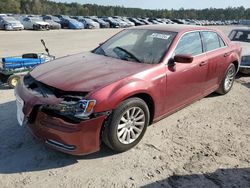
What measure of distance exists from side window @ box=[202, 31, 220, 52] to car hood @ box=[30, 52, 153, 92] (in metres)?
1.77

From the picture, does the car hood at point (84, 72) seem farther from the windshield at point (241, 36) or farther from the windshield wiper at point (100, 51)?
the windshield at point (241, 36)

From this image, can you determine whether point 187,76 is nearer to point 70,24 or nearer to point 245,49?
point 245,49

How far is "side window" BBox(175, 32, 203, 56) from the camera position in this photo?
175 inches

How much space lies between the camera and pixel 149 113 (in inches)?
156

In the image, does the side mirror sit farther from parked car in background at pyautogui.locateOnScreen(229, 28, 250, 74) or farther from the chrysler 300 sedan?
parked car in background at pyautogui.locateOnScreen(229, 28, 250, 74)

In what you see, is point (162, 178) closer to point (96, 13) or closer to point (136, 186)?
point (136, 186)

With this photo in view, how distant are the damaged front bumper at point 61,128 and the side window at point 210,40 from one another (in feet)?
9.44

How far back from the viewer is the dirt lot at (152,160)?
3170 millimetres

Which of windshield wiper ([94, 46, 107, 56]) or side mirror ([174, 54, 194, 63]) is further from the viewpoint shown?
Result: windshield wiper ([94, 46, 107, 56])

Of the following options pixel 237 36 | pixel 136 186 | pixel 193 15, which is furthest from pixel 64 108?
pixel 193 15

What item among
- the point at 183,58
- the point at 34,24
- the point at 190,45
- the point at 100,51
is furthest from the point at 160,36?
the point at 34,24

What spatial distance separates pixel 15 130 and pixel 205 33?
12.6 ft

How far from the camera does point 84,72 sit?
3.75m

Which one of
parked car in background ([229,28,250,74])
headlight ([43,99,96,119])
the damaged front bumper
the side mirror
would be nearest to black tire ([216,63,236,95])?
parked car in background ([229,28,250,74])
